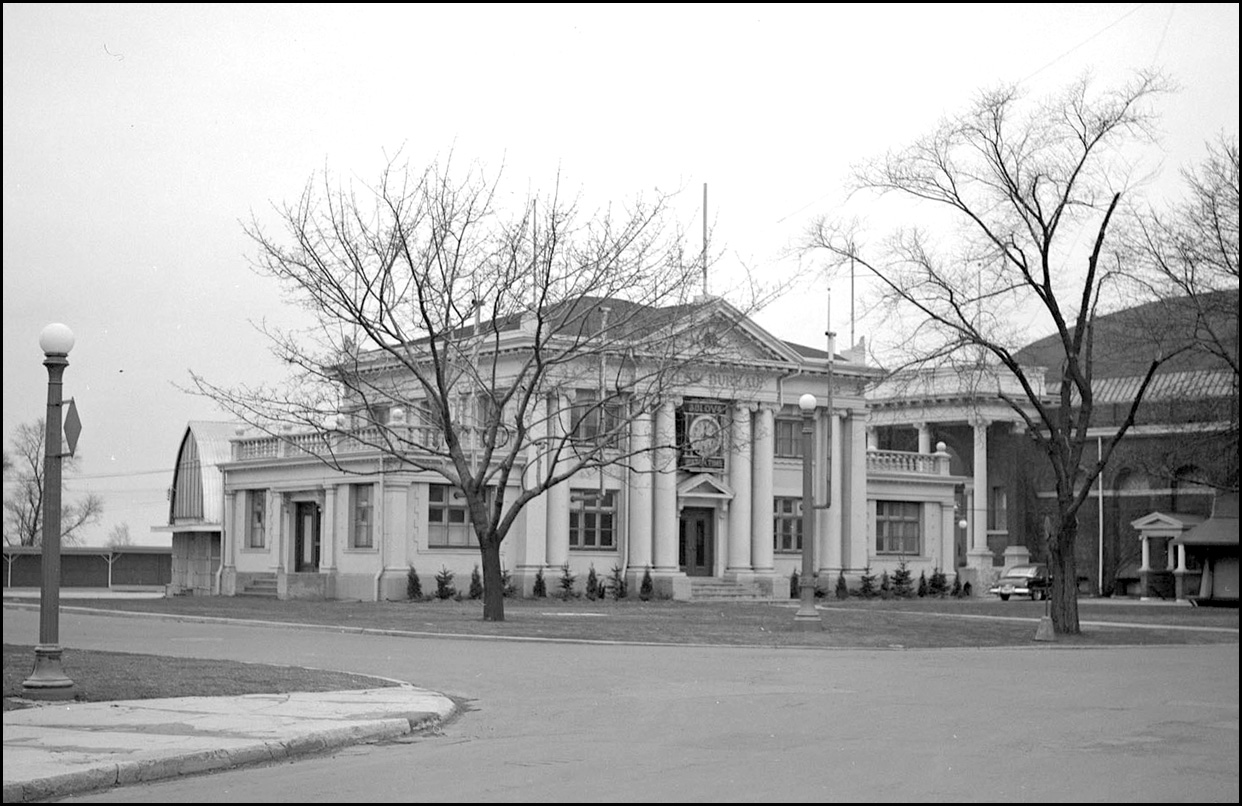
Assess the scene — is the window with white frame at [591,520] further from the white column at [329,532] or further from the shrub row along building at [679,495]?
the white column at [329,532]

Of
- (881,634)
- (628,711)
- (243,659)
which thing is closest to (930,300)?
(881,634)

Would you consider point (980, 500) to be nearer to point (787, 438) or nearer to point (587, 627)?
point (787, 438)

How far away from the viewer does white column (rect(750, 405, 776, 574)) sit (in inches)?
2277

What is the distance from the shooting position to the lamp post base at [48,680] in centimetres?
1616

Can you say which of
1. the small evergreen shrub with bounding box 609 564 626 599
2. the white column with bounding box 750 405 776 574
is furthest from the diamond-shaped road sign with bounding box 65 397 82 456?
the white column with bounding box 750 405 776 574

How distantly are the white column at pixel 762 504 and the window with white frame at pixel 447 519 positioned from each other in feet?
38.6

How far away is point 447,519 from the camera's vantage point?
5147 centimetres

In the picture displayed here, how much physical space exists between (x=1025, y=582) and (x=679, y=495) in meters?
21.9

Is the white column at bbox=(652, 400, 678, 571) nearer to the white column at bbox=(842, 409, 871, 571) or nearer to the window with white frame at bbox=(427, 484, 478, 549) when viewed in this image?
the window with white frame at bbox=(427, 484, 478, 549)

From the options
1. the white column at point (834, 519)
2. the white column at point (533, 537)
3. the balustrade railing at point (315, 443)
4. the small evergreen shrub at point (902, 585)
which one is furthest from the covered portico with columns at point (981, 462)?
the balustrade railing at point (315, 443)

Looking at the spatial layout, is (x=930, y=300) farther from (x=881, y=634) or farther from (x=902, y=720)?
(x=902, y=720)

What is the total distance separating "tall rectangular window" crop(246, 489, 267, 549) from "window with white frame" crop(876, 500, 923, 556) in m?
25.0

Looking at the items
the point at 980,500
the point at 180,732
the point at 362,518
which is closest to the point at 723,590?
the point at 362,518

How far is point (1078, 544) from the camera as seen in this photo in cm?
7694
